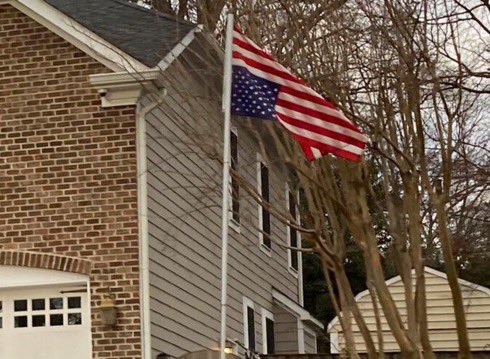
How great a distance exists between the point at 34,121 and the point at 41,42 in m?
1.04

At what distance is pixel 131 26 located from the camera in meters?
15.9

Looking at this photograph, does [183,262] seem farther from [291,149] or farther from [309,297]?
[309,297]

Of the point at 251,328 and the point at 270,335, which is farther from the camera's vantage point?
the point at 270,335

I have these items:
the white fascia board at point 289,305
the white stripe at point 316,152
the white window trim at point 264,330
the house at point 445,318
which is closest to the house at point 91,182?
Answer: the white stripe at point 316,152

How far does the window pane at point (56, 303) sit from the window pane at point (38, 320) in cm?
18

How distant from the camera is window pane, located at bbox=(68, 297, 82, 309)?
14.4 meters

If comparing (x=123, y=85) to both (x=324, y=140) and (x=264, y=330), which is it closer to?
(x=324, y=140)

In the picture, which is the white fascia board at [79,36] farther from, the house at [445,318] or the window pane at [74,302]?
the house at [445,318]

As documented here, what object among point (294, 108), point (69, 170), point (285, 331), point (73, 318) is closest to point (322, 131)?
point (294, 108)

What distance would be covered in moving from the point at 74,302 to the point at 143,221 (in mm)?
1343

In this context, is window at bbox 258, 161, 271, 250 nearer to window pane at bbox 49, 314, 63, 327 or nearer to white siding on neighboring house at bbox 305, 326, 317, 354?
white siding on neighboring house at bbox 305, 326, 317, 354

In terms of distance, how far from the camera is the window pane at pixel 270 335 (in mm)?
20247

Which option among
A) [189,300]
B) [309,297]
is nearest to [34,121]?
[189,300]

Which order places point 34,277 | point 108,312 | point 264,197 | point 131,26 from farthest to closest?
point 264,197 < point 131,26 < point 34,277 < point 108,312
